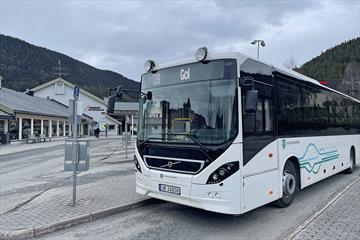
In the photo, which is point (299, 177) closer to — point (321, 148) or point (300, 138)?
point (300, 138)

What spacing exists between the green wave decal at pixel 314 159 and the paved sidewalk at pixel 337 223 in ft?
3.13

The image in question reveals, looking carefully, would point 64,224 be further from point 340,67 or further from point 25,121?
point 340,67

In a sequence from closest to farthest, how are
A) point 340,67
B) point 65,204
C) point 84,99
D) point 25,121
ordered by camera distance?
point 65,204 → point 25,121 → point 340,67 → point 84,99

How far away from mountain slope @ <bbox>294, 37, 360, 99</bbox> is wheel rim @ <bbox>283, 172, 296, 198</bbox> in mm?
30058

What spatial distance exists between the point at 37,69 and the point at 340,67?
86.5 meters

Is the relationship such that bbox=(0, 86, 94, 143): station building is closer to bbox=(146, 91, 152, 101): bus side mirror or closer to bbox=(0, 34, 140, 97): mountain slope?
bbox=(146, 91, 152, 101): bus side mirror

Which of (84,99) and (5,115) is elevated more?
(84,99)

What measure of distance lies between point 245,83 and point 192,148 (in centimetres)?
140

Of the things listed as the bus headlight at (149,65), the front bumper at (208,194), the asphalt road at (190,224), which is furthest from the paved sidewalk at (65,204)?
the bus headlight at (149,65)

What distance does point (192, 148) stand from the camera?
496 centimetres

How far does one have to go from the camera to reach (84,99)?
5375cm

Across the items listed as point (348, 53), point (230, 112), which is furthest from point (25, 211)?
point (348, 53)

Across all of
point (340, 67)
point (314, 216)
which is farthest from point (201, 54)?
point (340, 67)

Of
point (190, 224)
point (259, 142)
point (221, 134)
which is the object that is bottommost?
point (190, 224)
